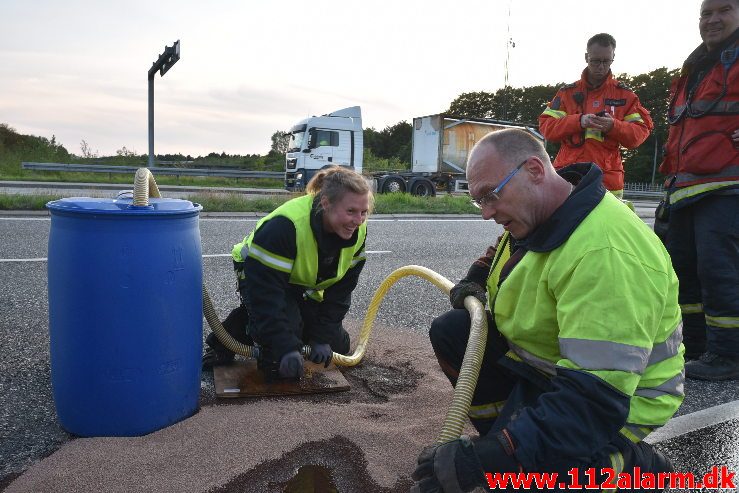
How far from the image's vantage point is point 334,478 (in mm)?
2205

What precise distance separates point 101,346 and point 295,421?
85 centimetres

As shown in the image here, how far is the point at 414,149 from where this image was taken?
2250 centimetres

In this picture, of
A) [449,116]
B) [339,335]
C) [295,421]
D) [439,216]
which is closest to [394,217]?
[439,216]

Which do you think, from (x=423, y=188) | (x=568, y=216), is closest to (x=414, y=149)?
(x=423, y=188)

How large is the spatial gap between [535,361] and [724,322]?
1959mm

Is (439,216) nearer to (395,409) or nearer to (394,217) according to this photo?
(394,217)

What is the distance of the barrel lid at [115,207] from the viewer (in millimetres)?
2259

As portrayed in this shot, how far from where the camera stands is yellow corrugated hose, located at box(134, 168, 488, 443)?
6.40ft

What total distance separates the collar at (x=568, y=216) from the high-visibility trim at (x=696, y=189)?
1895 millimetres

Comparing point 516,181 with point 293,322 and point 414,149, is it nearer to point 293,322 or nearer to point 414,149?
point 293,322

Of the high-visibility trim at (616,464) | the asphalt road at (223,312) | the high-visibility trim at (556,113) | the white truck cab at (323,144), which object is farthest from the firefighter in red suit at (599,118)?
the white truck cab at (323,144)

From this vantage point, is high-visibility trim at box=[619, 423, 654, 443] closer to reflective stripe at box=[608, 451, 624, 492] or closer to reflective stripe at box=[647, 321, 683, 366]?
reflective stripe at box=[608, 451, 624, 492]

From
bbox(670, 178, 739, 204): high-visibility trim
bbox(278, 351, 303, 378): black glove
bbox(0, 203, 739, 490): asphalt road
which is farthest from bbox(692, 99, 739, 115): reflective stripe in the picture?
bbox(278, 351, 303, 378): black glove

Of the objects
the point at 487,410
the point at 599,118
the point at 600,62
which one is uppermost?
the point at 600,62
